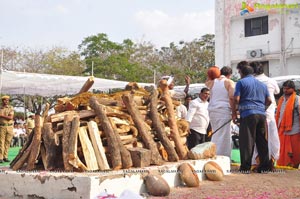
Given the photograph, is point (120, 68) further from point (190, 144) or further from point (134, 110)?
point (134, 110)

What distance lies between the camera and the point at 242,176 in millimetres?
7410

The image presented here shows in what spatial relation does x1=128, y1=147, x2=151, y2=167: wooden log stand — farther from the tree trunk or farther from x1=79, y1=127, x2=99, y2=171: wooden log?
x1=79, y1=127, x2=99, y2=171: wooden log

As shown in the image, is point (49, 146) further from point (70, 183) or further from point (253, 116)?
point (253, 116)

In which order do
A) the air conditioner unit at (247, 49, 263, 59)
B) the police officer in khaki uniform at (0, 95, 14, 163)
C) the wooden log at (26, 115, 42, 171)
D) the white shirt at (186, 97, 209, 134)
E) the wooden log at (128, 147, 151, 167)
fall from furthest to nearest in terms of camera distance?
the air conditioner unit at (247, 49, 263, 59) < the police officer in khaki uniform at (0, 95, 14, 163) < the white shirt at (186, 97, 209, 134) < the wooden log at (26, 115, 42, 171) < the wooden log at (128, 147, 151, 167)

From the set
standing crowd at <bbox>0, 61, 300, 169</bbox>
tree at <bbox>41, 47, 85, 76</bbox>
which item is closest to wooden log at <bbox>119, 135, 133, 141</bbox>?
standing crowd at <bbox>0, 61, 300, 169</bbox>

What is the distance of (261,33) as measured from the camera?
28156mm

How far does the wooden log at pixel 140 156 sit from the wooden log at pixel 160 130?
0.78 meters

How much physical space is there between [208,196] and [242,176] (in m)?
1.90

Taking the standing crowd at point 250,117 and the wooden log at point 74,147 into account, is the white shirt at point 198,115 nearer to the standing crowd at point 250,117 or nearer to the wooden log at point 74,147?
the standing crowd at point 250,117

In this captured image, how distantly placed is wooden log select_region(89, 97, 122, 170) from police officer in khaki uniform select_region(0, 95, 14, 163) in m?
6.29

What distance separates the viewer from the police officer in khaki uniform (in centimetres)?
1218

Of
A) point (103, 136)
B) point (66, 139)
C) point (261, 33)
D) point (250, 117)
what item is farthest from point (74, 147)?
point (261, 33)

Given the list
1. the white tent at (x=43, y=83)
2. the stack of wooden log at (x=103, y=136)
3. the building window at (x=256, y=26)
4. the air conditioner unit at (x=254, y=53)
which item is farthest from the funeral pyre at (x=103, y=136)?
the building window at (x=256, y=26)

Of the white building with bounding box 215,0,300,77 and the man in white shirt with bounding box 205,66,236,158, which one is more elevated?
the white building with bounding box 215,0,300,77
